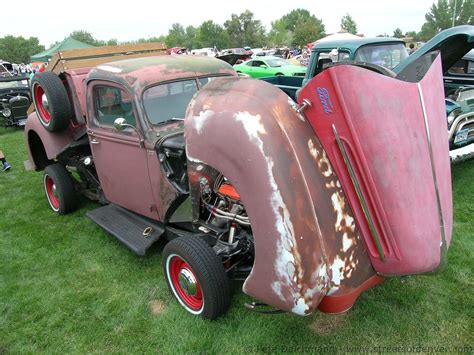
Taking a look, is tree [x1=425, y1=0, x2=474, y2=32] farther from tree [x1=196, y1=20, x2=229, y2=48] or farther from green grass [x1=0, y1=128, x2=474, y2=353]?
green grass [x1=0, y1=128, x2=474, y2=353]

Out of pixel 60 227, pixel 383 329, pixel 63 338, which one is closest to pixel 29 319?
pixel 63 338

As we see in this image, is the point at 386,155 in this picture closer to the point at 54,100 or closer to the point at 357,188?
the point at 357,188

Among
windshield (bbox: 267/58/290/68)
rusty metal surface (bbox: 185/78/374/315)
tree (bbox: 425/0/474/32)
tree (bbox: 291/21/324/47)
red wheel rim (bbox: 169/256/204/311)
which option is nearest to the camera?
rusty metal surface (bbox: 185/78/374/315)

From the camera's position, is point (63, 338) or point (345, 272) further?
point (63, 338)

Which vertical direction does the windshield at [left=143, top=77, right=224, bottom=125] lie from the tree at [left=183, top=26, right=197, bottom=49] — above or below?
below

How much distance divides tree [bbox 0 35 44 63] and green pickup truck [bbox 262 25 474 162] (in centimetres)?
7588

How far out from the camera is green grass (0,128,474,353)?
266cm

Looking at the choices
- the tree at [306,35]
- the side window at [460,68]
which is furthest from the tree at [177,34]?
the side window at [460,68]

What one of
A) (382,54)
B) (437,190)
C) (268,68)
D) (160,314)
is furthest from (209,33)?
(437,190)

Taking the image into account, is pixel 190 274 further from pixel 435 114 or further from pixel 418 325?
pixel 435 114

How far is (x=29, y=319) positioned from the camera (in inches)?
121

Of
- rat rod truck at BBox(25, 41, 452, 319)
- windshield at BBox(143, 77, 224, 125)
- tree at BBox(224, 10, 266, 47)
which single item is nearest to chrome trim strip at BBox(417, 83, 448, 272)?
rat rod truck at BBox(25, 41, 452, 319)

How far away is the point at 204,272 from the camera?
8.60 feet

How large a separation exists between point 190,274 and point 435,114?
196cm
